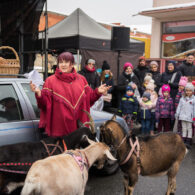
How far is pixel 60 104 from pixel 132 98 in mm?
3767

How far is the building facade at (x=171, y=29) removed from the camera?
42.5ft

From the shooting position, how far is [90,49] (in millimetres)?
10078

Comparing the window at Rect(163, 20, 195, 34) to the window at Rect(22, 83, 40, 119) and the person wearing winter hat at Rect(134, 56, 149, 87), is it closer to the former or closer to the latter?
the person wearing winter hat at Rect(134, 56, 149, 87)

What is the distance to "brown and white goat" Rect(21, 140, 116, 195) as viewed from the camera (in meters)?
2.18

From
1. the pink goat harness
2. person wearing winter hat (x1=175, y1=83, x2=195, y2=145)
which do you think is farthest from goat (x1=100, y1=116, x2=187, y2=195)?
person wearing winter hat (x1=175, y1=83, x2=195, y2=145)

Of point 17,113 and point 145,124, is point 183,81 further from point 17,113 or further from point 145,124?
point 17,113

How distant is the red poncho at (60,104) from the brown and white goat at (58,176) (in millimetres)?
635

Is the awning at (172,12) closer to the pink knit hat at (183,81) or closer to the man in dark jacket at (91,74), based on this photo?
the pink knit hat at (183,81)

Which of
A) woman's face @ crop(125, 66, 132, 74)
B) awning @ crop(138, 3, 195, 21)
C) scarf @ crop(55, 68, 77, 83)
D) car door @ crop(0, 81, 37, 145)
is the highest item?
awning @ crop(138, 3, 195, 21)

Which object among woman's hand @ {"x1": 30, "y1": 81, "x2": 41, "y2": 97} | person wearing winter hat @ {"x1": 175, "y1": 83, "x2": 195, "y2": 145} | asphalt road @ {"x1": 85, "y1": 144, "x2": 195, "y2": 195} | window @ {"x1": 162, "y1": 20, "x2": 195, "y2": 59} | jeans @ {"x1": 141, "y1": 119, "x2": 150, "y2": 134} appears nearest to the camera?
woman's hand @ {"x1": 30, "y1": 81, "x2": 41, "y2": 97}

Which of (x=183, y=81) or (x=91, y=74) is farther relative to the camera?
(x=91, y=74)

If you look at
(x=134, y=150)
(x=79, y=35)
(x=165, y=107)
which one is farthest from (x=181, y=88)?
(x=79, y=35)

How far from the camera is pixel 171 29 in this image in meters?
13.9

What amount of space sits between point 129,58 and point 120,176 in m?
9.17
